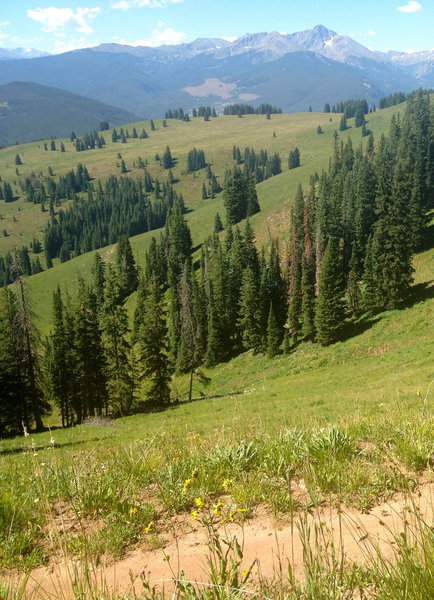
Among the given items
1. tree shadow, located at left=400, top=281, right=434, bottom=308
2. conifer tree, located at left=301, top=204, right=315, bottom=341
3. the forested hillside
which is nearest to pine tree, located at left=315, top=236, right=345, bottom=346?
the forested hillside

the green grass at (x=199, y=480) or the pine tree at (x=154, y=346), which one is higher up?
the green grass at (x=199, y=480)

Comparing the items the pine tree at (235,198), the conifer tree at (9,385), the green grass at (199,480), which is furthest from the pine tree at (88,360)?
the pine tree at (235,198)

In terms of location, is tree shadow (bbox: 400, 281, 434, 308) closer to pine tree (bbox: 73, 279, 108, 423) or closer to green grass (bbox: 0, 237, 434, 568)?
pine tree (bbox: 73, 279, 108, 423)

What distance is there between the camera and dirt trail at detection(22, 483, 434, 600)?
3.61m

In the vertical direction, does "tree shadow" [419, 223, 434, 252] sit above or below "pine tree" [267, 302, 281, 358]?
above

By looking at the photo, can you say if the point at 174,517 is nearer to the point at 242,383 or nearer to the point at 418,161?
the point at 242,383

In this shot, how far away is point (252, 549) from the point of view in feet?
13.3

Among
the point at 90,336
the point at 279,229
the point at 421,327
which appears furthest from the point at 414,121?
the point at 90,336

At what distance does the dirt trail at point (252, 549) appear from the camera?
11.8 ft

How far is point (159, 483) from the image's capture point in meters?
5.45

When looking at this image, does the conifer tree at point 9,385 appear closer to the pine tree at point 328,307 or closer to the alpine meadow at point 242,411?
the alpine meadow at point 242,411

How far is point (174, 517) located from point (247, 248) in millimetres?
80617

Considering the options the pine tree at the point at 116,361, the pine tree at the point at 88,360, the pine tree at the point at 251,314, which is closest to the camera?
the pine tree at the point at 116,361

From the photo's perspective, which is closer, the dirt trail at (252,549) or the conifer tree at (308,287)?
the dirt trail at (252,549)
